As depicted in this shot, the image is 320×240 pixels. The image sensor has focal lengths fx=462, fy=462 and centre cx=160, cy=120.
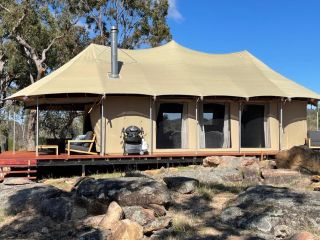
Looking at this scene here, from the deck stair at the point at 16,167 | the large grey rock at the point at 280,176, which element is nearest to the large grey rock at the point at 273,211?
the large grey rock at the point at 280,176

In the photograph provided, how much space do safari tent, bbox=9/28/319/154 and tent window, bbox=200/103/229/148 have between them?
4 centimetres

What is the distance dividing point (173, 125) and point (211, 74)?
9.96ft

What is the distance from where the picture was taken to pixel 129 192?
855 centimetres

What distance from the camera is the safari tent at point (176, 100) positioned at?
1574cm

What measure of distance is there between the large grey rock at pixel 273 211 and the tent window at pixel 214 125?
817 centimetres

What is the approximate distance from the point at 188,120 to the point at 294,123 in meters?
4.60

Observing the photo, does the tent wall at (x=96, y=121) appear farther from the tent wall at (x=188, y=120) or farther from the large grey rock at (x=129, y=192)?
the large grey rock at (x=129, y=192)

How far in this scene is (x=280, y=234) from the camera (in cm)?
699

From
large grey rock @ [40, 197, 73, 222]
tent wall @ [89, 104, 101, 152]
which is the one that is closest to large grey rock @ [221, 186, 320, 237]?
large grey rock @ [40, 197, 73, 222]

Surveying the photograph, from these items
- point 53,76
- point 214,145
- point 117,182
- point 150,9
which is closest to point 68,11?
point 150,9

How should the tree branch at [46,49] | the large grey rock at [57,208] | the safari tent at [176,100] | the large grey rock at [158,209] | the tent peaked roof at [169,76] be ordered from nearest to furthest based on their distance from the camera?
the large grey rock at [158,209], the large grey rock at [57,208], the tent peaked roof at [169,76], the safari tent at [176,100], the tree branch at [46,49]

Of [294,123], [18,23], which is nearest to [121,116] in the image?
[294,123]

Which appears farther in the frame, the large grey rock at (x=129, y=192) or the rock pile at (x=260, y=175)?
the rock pile at (x=260, y=175)

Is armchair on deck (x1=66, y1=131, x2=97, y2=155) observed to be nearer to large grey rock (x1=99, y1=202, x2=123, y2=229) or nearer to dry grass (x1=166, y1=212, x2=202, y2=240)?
dry grass (x1=166, y1=212, x2=202, y2=240)
